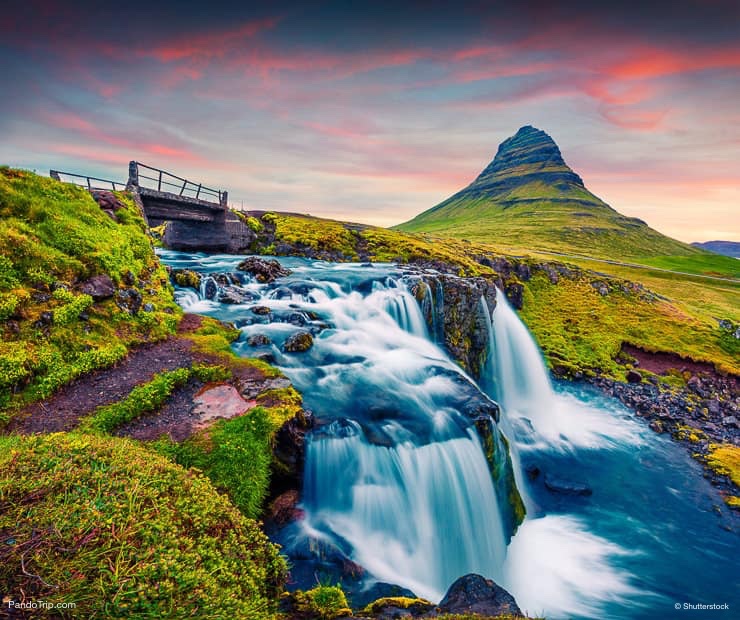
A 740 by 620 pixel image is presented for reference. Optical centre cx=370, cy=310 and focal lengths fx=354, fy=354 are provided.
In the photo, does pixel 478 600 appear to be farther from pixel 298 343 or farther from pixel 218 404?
pixel 298 343

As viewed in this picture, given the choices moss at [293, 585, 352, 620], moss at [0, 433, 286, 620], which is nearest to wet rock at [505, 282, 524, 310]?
moss at [293, 585, 352, 620]

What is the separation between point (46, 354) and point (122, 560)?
8.02m

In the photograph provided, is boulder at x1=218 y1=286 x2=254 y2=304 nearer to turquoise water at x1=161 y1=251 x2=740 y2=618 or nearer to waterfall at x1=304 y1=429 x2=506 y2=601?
turquoise water at x1=161 y1=251 x2=740 y2=618

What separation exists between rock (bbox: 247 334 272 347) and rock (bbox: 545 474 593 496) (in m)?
14.1

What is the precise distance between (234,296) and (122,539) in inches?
626

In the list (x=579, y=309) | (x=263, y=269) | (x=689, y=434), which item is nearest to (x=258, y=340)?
(x=263, y=269)

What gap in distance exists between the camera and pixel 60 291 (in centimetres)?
1038

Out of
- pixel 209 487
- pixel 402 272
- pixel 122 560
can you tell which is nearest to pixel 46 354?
pixel 209 487

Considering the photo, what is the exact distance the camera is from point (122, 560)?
3311 mm

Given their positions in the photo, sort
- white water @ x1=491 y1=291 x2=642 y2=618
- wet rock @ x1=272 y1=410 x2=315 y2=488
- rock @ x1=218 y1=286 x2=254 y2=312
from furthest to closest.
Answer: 1. rock @ x1=218 y1=286 x2=254 y2=312
2. white water @ x1=491 y1=291 x2=642 y2=618
3. wet rock @ x1=272 y1=410 x2=315 y2=488

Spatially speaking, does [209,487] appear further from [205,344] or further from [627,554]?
[627,554]

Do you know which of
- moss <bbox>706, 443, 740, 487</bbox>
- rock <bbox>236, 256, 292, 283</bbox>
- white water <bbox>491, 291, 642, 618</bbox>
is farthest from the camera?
rock <bbox>236, 256, 292, 283</bbox>

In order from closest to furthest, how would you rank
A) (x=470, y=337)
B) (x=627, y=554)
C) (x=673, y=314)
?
(x=627, y=554) → (x=470, y=337) → (x=673, y=314)

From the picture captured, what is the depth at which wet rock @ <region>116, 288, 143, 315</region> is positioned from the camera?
11969 mm
